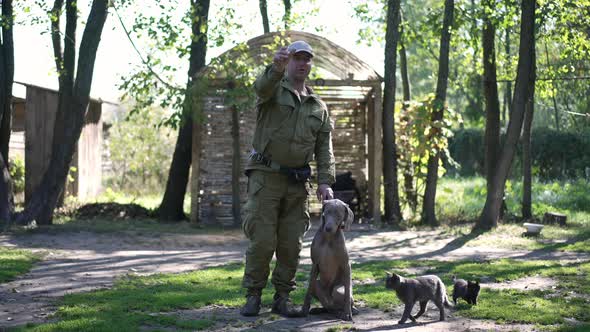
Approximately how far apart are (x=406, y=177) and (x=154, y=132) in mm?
10823

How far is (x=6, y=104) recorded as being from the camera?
46.6 ft

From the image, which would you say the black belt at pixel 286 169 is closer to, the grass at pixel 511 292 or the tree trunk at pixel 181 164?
the grass at pixel 511 292

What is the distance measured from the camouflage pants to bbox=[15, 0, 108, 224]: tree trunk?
759 cm

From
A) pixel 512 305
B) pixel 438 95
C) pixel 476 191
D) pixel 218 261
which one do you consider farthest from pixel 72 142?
pixel 476 191

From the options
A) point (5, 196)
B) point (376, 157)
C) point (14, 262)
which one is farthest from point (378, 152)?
point (14, 262)

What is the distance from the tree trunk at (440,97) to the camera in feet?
50.1

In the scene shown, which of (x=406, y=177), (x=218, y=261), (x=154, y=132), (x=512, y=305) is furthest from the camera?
(x=154, y=132)

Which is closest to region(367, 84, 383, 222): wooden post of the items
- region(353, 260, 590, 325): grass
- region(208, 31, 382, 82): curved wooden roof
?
region(208, 31, 382, 82): curved wooden roof

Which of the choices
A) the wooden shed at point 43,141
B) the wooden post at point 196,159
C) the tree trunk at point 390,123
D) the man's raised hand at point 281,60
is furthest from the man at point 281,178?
the wooden shed at point 43,141

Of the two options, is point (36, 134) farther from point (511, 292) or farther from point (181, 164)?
point (511, 292)

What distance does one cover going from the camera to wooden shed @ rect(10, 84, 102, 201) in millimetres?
16203

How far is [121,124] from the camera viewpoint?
2553 cm

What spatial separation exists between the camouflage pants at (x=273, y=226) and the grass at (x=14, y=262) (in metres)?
3.28

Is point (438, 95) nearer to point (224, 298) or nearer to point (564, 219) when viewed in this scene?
point (564, 219)
